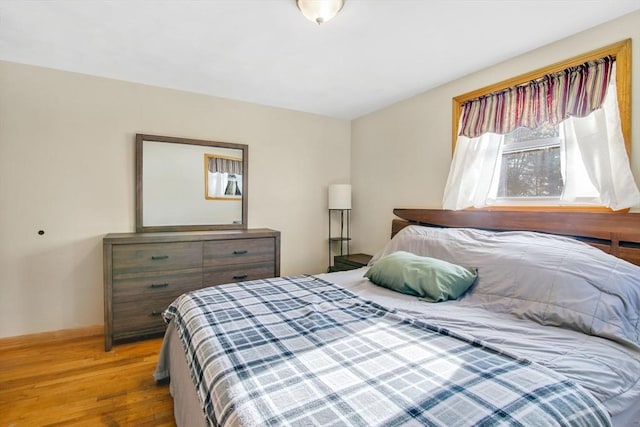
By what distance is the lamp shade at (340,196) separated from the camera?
369cm

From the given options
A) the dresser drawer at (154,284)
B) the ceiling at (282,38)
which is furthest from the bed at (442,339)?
the ceiling at (282,38)

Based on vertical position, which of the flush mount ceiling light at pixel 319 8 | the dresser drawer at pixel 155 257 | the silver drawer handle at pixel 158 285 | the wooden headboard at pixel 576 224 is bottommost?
the silver drawer handle at pixel 158 285

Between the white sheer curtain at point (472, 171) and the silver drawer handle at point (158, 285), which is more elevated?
the white sheer curtain at point (472, 171)

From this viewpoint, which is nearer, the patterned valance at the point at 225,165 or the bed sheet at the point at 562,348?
the bed sheet at the point at 562,348

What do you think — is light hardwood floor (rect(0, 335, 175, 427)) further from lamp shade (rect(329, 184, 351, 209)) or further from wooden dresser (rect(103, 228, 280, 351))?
lamp shade (rect(329, 184, 351, 209))

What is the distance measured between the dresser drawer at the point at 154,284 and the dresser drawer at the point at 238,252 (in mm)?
167

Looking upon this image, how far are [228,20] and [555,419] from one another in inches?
92.1

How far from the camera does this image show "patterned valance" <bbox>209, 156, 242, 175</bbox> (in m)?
3.22

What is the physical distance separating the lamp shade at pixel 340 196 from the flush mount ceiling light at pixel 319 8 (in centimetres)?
210

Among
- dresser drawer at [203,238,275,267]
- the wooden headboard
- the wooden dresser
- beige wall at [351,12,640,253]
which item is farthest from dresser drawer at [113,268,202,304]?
the wooden headboard

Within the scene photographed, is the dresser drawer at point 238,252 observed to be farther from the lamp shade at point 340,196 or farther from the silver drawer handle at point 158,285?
the lamp shade at point 340,196

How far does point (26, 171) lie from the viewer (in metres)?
2.53

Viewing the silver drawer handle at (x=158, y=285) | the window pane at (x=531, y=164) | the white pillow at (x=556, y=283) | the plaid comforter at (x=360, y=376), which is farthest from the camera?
the silver drawer handle at (x=158, y=285)

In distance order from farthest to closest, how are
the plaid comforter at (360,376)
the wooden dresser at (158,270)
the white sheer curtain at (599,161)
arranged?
the wooden dresser at (158,270) < the white sheer curtain at (599,161) < the plaid comforter at (360,376)
